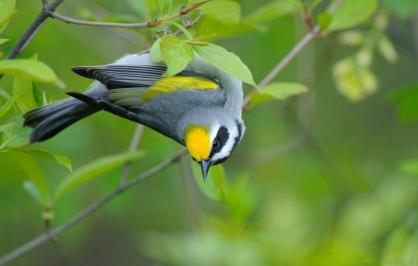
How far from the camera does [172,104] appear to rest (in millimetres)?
3076

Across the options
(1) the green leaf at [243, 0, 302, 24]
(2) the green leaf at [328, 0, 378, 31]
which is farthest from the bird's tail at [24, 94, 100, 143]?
(2) the green leaf at [328, 0, 378, 31]

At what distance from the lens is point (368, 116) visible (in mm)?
7781

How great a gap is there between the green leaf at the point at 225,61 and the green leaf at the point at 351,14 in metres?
1.39

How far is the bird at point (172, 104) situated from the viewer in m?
2.90

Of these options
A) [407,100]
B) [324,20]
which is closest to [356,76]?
[407,100]

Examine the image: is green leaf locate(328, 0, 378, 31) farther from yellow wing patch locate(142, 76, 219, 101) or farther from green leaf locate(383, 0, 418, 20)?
yellow wing patch locate(142, 76, 219, 101)

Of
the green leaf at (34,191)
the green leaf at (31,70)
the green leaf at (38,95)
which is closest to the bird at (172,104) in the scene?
the green leaf at (38,95)

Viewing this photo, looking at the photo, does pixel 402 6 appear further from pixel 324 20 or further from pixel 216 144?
pixel 216 144

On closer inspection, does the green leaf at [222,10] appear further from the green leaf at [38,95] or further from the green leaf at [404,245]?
the green leaf at [404,245]

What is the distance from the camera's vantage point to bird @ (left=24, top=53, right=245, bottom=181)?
114 inches

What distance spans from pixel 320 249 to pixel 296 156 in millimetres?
3690

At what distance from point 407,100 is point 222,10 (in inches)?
57.0

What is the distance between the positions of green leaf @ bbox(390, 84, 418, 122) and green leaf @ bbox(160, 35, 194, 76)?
5.60 ft

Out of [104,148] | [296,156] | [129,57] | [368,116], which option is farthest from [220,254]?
[368,116]
